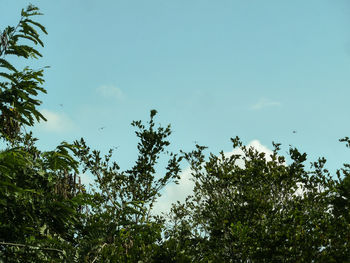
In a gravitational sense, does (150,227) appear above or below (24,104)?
below

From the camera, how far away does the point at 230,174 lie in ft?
42.2

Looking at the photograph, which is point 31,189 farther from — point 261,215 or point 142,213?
point 261,215

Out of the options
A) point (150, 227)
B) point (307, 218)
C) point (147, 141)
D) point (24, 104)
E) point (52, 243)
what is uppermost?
point (147, 141)

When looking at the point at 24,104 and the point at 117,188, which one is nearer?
the point at 24,104

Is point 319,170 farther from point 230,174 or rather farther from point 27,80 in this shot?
point 27,80

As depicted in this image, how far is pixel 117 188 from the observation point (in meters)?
14.9

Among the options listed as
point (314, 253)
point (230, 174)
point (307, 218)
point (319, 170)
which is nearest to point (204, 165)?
point (230, 174)

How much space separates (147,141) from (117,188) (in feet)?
7.29

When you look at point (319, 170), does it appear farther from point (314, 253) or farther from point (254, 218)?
point (314, 253)

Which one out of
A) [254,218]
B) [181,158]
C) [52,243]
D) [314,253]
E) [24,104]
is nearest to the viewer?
[314,253]

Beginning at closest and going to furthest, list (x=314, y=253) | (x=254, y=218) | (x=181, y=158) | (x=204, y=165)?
(x=314, y=253) → (x=254, y=218) → (x=204, y=165) → (x=181, y=158)

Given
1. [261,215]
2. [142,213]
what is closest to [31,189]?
[142,213]

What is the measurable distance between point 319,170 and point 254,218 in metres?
3.67

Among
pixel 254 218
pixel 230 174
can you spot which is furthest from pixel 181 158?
pixel 254 218
